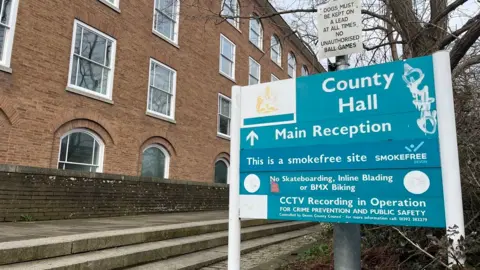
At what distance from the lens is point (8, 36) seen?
8711mm

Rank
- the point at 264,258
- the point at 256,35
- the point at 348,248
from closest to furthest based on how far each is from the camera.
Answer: the point at 348,248
the point at 264,258
the point at 256,35

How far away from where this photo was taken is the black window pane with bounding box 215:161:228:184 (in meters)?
16.9

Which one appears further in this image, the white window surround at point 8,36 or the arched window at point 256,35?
the arched window at point 256,35

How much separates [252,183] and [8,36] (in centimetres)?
807

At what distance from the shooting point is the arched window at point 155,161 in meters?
12.7

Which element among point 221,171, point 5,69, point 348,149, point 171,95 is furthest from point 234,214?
point 221,171

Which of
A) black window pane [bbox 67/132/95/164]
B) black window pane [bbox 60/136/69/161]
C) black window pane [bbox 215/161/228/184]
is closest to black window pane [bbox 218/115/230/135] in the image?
black window pane [bbox 215/161/228/184]

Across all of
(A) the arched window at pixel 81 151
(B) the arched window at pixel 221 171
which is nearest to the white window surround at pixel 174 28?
(A) the arched window at pixel 81 151

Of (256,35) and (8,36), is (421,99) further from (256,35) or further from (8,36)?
(256,35)

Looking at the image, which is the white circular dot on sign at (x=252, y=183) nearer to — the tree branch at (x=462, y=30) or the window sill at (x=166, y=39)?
the tree branch at (x=462, y=30)

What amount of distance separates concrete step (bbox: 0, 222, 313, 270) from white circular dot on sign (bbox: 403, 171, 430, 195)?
144 inches

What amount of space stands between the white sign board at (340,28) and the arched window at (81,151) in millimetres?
8455

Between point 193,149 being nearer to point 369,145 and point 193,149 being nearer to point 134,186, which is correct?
point 134,186

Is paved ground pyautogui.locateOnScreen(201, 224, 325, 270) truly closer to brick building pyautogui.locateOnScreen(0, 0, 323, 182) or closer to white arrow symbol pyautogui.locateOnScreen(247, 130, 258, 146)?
white arrow symbol pyautogui.locateOnScreen(247, 130, 258, 146)
